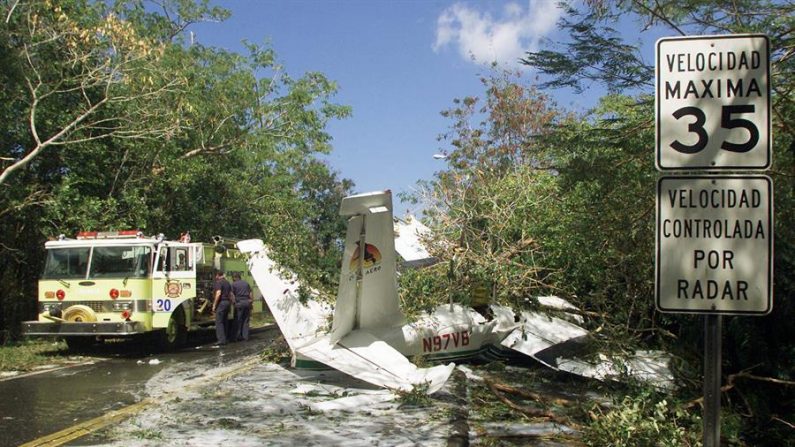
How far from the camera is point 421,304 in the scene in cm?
1052

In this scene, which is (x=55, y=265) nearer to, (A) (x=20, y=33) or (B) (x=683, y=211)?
(A) (x=20, y=33)

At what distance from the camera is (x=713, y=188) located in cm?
334

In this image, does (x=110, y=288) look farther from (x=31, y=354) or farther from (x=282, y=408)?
(x=282, y=408)

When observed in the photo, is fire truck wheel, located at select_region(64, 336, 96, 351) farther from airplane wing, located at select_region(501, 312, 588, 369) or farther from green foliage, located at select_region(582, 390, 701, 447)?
green foliage, located at select_region(582, 390, 701, 447)

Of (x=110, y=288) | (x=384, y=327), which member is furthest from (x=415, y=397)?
(x=110, y=288)

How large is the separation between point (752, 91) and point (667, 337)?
228 inches

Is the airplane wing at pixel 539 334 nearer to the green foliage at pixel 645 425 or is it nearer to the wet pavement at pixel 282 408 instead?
the wet pavement at pixel 282 408

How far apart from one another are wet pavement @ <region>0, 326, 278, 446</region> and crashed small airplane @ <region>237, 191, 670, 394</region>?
2.45 metres

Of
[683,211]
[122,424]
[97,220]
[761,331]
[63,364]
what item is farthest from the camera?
[97,220]

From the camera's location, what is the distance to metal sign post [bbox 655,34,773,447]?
3258 millimetres

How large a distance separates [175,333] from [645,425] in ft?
38.6

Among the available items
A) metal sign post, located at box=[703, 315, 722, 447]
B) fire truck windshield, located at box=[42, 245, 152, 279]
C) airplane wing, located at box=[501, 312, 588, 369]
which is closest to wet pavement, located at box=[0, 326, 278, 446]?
fire truck windshield, located at box=[42, 245, 152, 279]

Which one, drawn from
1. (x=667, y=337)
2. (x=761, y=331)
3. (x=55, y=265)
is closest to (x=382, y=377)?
(x=667, y=337)

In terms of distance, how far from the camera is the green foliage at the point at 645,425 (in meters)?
6.07
